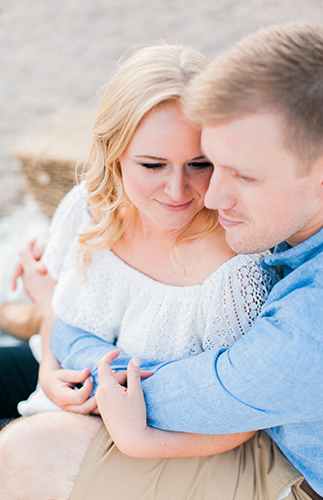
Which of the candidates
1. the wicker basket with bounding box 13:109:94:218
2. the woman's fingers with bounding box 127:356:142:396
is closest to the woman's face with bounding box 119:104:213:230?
the woman's fingers with bounding box 127:356:142:396

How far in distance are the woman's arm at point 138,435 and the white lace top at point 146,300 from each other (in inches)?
10.1

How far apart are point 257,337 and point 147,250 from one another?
27.6 inches

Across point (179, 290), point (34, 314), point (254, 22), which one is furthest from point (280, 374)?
point (254, 22)

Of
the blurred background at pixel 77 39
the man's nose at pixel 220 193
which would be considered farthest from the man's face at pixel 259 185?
the blurred background at pixel 77 39

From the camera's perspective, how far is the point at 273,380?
3.37 ft

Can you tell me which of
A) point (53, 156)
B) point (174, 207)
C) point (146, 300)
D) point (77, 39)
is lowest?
point (146, 300)

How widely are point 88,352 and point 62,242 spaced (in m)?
0.53

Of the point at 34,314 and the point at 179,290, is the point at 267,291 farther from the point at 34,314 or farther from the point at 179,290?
the point at 34,314

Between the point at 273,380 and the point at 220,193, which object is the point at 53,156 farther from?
the point at 273,380

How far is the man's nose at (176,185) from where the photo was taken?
51.8 inches

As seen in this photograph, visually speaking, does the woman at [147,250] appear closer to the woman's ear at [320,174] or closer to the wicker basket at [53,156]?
the woman's ear at [320,174]

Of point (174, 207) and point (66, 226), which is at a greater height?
point (174, 207)

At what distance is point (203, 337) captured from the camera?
4.94 feet

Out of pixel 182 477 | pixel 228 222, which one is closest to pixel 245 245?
pixel 228 222
